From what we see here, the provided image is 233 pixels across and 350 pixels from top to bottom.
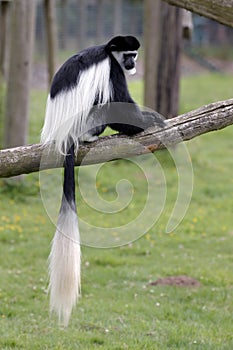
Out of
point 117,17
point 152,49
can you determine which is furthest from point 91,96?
point 117,17

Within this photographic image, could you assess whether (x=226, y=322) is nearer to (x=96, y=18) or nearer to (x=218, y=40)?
(x=96, y=18)

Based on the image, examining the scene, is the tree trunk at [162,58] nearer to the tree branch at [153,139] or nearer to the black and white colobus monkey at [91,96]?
the black and white colobus monkey at [91,96]

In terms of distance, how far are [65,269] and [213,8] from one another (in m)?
1.76

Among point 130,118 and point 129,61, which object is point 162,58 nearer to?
point 129,61

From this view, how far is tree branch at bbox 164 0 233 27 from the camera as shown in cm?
392

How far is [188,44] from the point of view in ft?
68.4

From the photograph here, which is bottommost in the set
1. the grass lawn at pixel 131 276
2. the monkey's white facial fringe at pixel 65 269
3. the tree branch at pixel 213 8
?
the grass lawn at pixel 131 276

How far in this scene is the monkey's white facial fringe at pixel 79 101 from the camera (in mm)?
3791

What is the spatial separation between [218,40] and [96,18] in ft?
15.2

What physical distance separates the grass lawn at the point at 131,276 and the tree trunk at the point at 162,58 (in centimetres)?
71

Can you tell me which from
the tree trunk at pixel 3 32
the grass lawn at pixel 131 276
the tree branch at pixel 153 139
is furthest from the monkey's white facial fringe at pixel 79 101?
the tree trunk at pixel 3 32

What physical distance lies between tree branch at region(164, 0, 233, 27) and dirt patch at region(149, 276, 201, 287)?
2.04 meters

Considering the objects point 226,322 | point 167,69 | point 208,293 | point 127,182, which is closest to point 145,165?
point 127,182

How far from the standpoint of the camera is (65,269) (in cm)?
319
